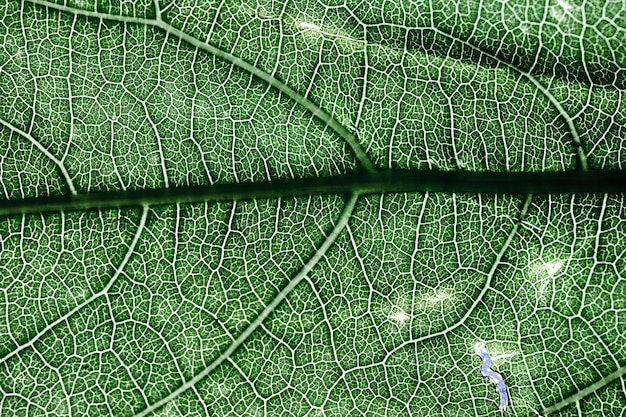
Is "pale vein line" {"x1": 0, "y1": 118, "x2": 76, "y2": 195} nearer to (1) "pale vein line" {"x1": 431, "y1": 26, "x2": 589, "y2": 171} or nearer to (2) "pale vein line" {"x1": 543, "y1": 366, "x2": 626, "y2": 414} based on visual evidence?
(1) "pale vein line" {"x1": 431, "y1": 26, "x2": 589, "y2": 171}

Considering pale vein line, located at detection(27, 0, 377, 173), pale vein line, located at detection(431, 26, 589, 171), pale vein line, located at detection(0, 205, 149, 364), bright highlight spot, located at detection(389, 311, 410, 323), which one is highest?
pale vein line, located at detection(431, 26, 589, 171)

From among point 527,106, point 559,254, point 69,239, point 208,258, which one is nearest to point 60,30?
point 69,239

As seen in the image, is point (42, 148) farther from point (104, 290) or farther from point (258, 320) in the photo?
point (258, 320)

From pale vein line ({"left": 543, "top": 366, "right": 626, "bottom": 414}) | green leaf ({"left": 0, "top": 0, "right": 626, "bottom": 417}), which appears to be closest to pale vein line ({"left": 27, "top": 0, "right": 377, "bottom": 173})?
green leaf ({"left": 0, "top": 0, "right": 626, "bottom": 417})

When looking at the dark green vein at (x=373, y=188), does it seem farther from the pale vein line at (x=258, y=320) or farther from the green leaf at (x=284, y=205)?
the pale vein line at (x=258, y=320)

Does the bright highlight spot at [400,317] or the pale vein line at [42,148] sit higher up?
the pale vein line at [42,148]

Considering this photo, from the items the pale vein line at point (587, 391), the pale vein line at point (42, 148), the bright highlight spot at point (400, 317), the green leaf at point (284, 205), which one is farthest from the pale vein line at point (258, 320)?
the pale vein line at point (587, 391)

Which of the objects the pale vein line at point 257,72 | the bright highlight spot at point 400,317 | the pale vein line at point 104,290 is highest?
the pale vein line at point 257,72

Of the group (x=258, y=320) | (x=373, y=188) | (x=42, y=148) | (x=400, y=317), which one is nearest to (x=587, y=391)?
(x=400, y=317)
